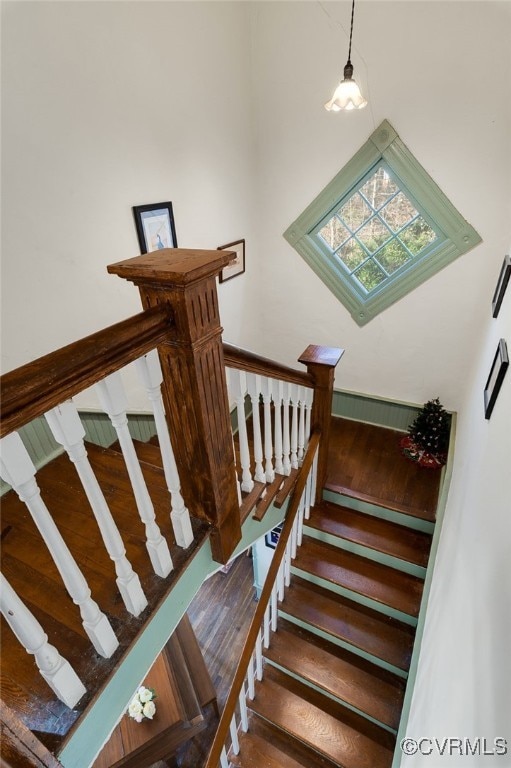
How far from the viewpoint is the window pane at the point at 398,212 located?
2.67 meters

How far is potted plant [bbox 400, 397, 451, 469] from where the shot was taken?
2812mm

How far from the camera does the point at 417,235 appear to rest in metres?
2.70

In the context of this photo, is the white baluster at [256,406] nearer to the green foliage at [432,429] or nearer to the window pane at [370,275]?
the green foliage at [432,429]

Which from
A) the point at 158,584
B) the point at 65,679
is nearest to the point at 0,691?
the point at 65,679

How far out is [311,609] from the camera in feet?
7.47

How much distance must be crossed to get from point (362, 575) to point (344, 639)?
0.37 m

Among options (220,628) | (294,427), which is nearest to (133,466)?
(294,427)

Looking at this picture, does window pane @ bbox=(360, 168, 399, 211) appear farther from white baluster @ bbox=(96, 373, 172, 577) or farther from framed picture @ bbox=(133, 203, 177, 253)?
white baluster @ bbox=(96, 373, 172, 577)

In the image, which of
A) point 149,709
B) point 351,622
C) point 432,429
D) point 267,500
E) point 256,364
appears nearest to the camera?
point 256,364

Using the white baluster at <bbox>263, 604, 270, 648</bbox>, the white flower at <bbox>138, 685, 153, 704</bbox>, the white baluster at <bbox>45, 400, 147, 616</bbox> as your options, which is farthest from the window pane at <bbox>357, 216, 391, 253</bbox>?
the white flower at <bbox>138, 685, 153, 704</bbox>

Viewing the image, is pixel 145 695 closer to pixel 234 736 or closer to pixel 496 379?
pixel 234 736

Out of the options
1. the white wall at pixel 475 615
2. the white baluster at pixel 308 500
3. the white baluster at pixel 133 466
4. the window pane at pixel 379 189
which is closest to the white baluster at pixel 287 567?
the white baluster at pixel 308 500

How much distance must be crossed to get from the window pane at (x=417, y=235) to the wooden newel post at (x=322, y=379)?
1.20 m

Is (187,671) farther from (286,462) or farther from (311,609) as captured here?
(286,462)
